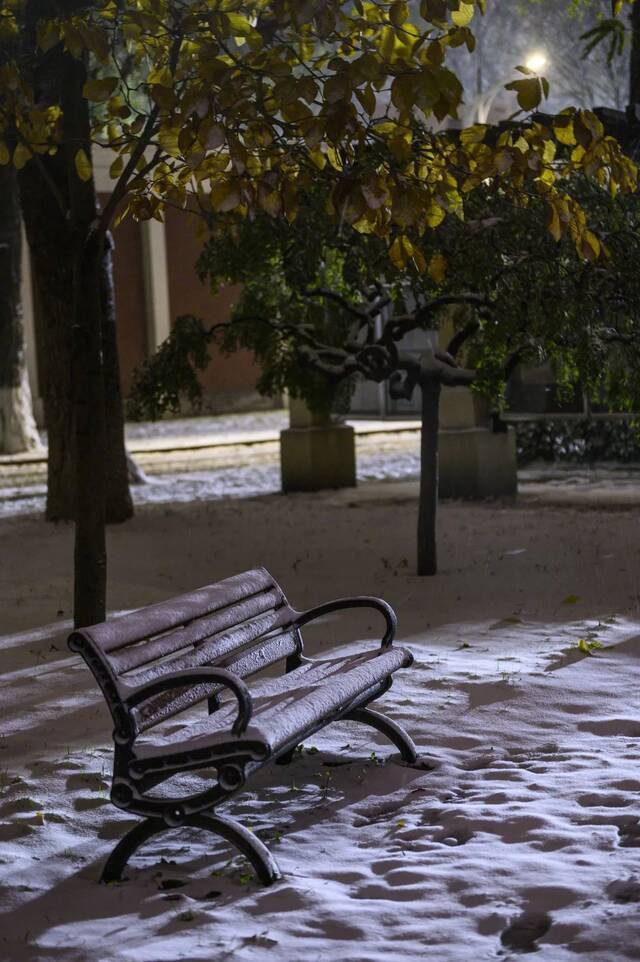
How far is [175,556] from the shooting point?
11547mm

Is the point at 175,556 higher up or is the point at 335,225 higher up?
the point at 335,225

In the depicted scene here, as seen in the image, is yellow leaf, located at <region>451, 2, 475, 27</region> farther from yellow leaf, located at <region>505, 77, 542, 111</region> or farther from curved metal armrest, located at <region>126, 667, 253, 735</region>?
curved metal armrest, located at <region>126, 667, 253, 735</region>

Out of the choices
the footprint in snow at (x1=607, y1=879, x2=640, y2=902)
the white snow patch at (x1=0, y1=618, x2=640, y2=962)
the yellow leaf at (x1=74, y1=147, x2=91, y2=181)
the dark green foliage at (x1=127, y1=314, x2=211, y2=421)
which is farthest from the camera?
the dark green foliage at (x1=127, y1=314, x2=211, y2=421)

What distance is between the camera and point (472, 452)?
14633 mm

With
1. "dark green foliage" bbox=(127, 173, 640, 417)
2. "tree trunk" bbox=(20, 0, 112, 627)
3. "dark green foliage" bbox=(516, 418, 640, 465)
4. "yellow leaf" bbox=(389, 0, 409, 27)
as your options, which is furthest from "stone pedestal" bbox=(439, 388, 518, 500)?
"yellow leaf" bbox=(389, 0, 409, 27)

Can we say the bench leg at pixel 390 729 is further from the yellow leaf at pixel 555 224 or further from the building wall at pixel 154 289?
the building wall at pixel 154 289

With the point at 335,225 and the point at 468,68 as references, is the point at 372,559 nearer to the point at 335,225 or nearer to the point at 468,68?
the point at 335,225

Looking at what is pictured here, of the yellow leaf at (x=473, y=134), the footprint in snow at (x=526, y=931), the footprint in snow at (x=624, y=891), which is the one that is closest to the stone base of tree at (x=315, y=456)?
the yellow leaf at (x=473, y=134)

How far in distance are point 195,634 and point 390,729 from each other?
3.30 feet

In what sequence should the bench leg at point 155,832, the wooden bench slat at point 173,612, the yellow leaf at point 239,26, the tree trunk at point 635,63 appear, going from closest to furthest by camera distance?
the bench leg at point 155,832 → the wooden bench slat at point 173,612 → the yellow leaf at point 239,26 → the tree trunk at point 635,63

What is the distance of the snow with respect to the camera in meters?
4.02

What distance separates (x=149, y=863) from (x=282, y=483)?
37.4ft

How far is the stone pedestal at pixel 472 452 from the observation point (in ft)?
48.0

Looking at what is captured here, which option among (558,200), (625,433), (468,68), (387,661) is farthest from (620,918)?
(468,68)
